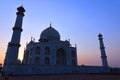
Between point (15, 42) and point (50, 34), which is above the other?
point (50, 34)

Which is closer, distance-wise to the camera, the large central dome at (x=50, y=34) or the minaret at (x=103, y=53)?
the minaret at (x=103, y=53)

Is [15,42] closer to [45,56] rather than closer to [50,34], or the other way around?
[45,56]

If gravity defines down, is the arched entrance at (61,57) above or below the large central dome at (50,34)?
below

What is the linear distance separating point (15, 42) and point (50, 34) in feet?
48.6

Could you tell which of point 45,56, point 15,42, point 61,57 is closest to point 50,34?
point 61,57

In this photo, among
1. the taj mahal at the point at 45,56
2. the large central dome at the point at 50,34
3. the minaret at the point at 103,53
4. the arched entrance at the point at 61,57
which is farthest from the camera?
the large central dome at the point at 50,34

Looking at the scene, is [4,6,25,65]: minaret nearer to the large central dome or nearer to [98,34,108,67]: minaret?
the large central dome

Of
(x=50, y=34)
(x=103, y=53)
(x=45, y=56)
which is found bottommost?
(x=45, y=56)

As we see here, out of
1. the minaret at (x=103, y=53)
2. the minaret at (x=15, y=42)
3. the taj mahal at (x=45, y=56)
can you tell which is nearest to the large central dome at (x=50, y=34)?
the taj mahal at (x=45, y=56)

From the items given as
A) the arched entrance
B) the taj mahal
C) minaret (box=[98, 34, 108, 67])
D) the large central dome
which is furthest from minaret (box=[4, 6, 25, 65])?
minaret (box=[98, 34, 108, 67])

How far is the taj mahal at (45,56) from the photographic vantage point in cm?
2186

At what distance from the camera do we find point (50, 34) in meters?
36.7

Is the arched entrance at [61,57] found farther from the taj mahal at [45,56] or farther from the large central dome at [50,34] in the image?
the large central dome at [50,34]

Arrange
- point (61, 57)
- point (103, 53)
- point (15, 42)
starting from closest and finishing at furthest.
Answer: point (15, 42) < point (103, 53) < point (61, 57)
